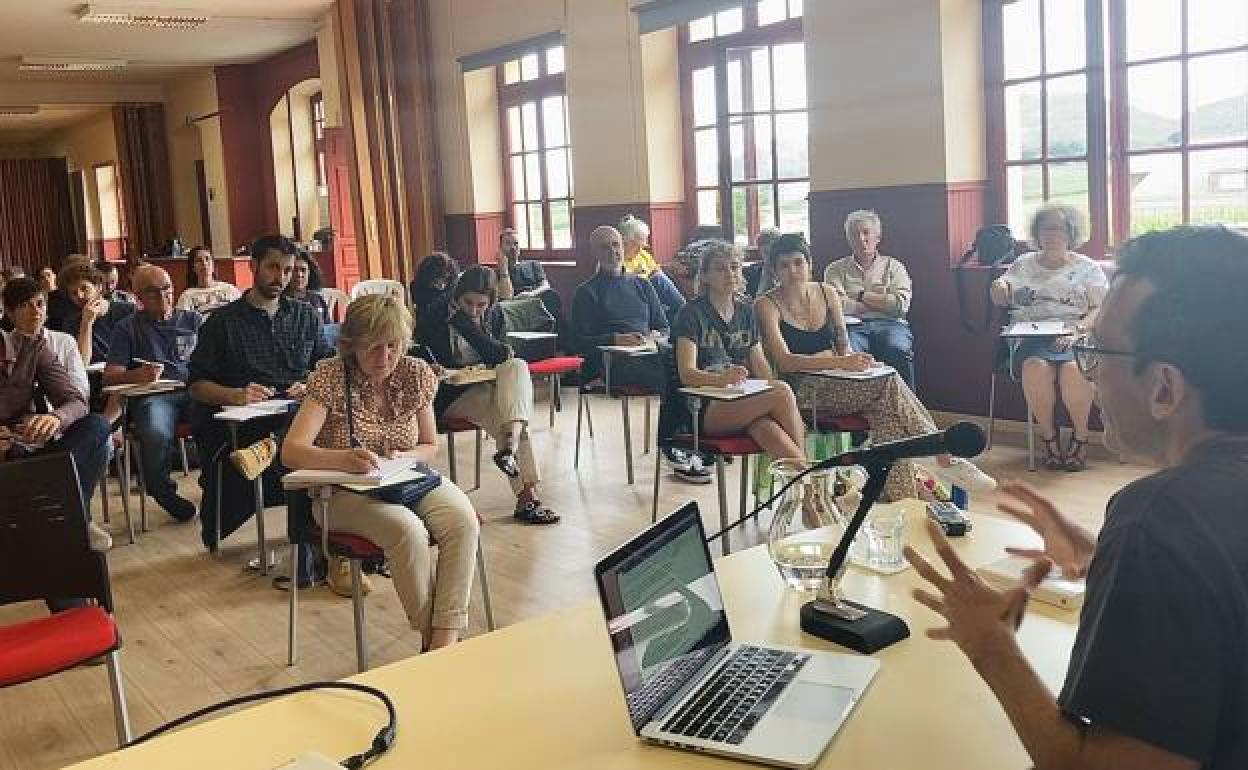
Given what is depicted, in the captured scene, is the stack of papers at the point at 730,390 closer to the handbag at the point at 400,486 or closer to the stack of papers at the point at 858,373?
the stack of papers at the point at 858,373

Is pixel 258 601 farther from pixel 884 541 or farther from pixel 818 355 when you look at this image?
pixel 884 541

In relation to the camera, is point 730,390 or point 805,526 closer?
point 805,526

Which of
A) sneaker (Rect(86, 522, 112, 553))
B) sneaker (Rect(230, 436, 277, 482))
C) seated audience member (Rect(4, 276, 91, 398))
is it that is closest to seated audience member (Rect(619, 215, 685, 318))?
seated audience member (Rect(4, 276, 91, 398))

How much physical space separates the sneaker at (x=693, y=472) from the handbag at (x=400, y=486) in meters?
2.25

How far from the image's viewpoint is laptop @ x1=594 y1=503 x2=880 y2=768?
1.43m

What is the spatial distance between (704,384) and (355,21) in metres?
7.19

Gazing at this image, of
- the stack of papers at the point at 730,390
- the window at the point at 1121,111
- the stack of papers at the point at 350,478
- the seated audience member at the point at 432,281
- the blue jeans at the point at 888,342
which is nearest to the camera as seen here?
the stack of papers at the point at 350,478

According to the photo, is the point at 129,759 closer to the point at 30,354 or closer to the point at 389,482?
the point at 389,482

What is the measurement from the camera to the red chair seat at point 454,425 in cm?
523

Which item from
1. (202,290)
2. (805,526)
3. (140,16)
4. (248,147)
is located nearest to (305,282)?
(202,290)

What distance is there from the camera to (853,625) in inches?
68.2

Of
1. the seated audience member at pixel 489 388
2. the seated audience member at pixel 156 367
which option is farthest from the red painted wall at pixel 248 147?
the seated audience member at pixel 489 388

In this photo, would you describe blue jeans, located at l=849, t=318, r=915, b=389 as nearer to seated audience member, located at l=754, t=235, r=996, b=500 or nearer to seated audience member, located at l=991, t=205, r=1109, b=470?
seated audience member, located at l=991, t=205, r=1109, b=470

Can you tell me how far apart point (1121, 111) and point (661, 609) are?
17.0 ft
